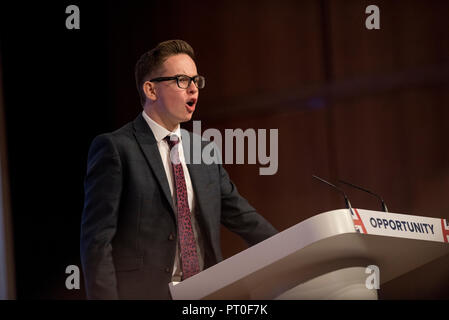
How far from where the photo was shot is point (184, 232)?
6.46ft

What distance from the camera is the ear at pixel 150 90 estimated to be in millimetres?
2168

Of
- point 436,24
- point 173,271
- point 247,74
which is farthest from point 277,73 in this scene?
point 173,271

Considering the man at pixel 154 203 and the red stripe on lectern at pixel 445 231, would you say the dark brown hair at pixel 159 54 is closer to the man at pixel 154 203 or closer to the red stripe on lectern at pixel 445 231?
the man at pixel 154 203

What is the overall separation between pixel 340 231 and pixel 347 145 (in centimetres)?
143

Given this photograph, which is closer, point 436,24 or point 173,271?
point 173,271

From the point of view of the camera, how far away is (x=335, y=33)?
2.72 metres

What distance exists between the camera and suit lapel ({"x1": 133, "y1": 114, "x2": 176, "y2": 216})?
1.96m

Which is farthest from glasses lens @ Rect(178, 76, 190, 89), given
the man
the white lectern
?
the white lectern

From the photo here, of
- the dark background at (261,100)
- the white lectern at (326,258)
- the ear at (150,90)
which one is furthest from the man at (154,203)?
the dark background at (261,100)

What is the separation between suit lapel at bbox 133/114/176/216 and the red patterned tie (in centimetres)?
5

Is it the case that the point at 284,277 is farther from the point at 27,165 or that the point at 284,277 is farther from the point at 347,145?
the point at 27,165

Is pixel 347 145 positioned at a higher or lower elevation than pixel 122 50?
lower

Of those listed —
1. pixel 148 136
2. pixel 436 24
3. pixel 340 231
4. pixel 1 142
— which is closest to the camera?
pixel 340 231

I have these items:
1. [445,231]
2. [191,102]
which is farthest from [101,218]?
[445,231]
